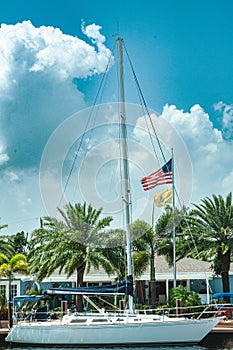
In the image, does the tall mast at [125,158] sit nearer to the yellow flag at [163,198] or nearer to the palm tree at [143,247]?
the yellow flag at [163,198]

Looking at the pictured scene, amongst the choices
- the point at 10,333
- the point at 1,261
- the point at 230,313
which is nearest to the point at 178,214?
the point at 230,313

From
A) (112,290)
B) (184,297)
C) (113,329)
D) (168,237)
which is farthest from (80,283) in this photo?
(113,329)

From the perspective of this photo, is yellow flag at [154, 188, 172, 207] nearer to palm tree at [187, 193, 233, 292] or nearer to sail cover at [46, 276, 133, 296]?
palm tree at [187, 193, 233, 292]

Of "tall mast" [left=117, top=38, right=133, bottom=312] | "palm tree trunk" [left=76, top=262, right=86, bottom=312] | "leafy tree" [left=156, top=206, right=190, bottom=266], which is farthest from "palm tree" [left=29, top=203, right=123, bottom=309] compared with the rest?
"tall mast" [left=117, top=38, right=133, bottom=312]

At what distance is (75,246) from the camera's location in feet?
128

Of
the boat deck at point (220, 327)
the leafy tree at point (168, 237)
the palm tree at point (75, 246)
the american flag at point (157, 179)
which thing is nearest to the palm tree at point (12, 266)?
the palm tree at point (75, 246)

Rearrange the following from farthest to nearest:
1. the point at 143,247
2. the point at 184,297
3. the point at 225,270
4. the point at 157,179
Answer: the point at 143,247, the point at 225,270, the point at 157,179, the point at 184,297

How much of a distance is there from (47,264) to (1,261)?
528 centimetres

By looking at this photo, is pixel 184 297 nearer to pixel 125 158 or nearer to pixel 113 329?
pixel 113 329

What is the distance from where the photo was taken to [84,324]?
28.9m

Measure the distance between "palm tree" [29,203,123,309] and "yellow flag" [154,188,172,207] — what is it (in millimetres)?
4053

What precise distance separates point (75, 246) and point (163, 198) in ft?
25.1

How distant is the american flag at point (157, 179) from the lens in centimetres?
3731

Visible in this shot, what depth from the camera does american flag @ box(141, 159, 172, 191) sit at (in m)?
37.3
